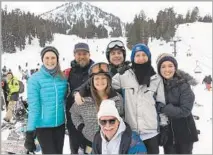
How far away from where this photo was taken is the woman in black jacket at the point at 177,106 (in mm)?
3092

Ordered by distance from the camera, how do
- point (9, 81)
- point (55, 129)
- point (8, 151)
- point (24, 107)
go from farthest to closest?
point (9, 81) → point (24, 107) → point (8, 151) → point (55, 129)

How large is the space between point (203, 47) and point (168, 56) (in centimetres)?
4391

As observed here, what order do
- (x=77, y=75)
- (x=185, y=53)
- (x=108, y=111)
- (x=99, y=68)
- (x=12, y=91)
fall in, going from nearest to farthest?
(x=108, y=111) < (x=99, y=68) < (x=77, y=75) < (x=12, y=91) < (x=185, y=53)

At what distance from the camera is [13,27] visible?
2318 inches

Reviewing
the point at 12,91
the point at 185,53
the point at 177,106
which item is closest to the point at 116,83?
the point at 177,106

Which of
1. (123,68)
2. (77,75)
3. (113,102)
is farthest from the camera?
(77,75)

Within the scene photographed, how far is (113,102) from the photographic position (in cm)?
278

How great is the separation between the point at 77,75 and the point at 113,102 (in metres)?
0.83

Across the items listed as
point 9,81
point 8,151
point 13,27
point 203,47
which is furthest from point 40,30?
point 8,151

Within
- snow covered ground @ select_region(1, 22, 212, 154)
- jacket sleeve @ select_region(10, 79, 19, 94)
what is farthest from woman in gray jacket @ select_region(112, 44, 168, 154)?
jacket sleeve @ select_region(10, 79, 19, 94)

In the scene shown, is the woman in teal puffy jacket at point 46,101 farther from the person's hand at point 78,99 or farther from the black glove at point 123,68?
the black glove at point 123,68

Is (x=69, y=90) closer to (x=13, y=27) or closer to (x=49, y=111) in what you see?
(x=49, y=111)

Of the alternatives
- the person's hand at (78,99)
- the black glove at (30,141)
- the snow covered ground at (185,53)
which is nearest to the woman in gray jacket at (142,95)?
the person's hand at (78,99)

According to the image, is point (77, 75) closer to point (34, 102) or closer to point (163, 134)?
point (34, 102)
